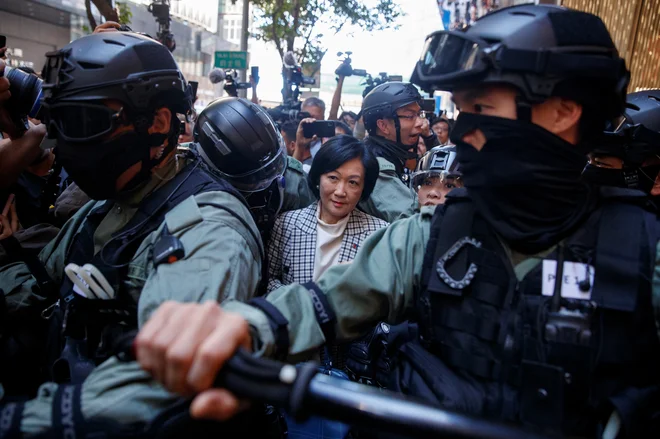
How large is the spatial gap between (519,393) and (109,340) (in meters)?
1.40

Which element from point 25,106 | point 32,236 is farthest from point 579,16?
point 25,106

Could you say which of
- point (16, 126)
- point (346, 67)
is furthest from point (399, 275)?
point (346, 67)

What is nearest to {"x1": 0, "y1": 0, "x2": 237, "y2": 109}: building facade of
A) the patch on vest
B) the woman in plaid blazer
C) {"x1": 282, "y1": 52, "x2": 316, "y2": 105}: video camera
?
{"x1": 282, "y1": 52, "x2": 316, "y2": 105}: video camera

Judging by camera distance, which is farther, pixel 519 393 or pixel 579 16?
pixel 579 16

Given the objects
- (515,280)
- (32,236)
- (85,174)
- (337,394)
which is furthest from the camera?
(32,236)

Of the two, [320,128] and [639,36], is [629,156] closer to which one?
[639,36]

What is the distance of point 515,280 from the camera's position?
155 centimetres

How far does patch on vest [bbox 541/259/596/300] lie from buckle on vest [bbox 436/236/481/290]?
0.68 feet

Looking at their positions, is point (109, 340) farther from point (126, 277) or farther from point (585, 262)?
point (585, 262)

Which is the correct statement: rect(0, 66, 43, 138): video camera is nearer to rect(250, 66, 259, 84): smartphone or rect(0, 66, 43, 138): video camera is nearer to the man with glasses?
rect(250, 66, 259, 84): smartphone

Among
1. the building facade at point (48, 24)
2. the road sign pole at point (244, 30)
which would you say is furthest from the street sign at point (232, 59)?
the building facade at point (48, 24)

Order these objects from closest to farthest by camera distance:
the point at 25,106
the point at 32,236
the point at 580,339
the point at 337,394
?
the point at 337,394 < the point at 580,339 < the point at 32,236 < the point at 25,106

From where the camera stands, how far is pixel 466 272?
1581mm

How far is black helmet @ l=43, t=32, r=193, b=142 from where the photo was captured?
1939 mm
